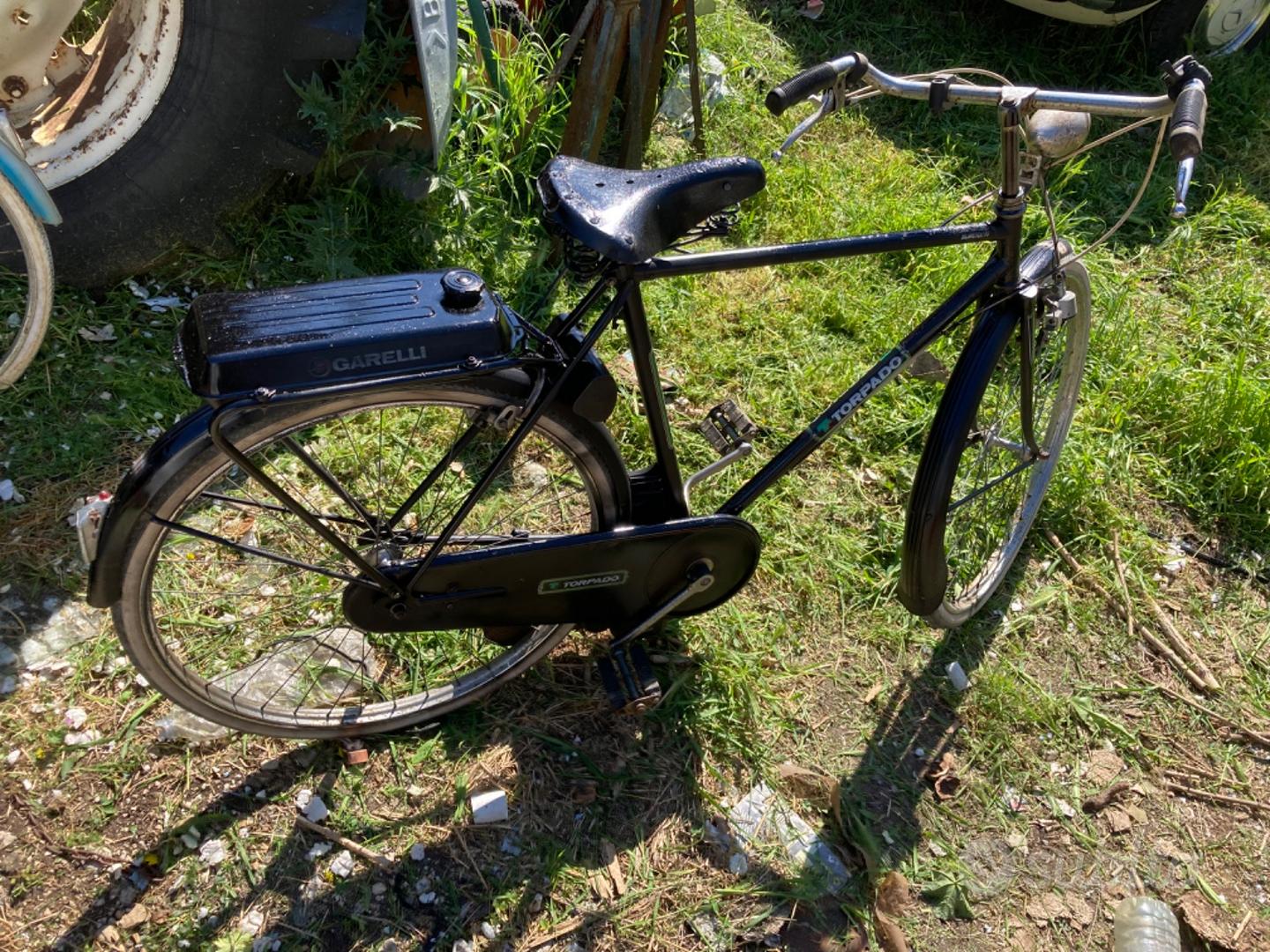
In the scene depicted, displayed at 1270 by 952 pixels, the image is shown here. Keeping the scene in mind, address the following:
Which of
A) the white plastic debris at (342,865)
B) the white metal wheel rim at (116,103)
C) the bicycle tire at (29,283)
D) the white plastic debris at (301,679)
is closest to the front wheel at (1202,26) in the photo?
the white metal wheel rim at (116,103)

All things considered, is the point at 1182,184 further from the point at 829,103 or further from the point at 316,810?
the point at 316,810

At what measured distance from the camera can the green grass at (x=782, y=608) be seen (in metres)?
2.28

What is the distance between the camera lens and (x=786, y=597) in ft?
9.52

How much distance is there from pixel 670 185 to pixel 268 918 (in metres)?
1.70

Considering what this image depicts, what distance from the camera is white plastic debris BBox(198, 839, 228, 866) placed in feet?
7.15

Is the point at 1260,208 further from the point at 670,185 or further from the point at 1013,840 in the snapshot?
the point at 670,185

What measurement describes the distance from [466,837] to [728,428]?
110 cm

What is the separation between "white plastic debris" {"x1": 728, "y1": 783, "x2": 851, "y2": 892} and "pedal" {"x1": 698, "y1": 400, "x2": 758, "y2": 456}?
2.80ft

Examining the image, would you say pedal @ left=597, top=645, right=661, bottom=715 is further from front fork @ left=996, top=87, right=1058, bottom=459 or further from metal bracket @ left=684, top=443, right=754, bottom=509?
front fork @ left=996, top=87, right=1058, bottom=459

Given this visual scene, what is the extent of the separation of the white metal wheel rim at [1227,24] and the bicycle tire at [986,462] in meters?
3.17

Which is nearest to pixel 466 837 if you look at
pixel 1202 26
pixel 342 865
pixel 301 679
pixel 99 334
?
pixel 342 865

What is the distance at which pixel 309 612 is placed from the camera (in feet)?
8.50

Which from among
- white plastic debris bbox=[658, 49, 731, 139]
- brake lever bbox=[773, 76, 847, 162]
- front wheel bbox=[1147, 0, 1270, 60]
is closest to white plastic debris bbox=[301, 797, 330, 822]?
brake lever bbox=[773, 76, 847, 162]

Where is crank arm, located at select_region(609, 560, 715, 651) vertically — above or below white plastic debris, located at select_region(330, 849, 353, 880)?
above
